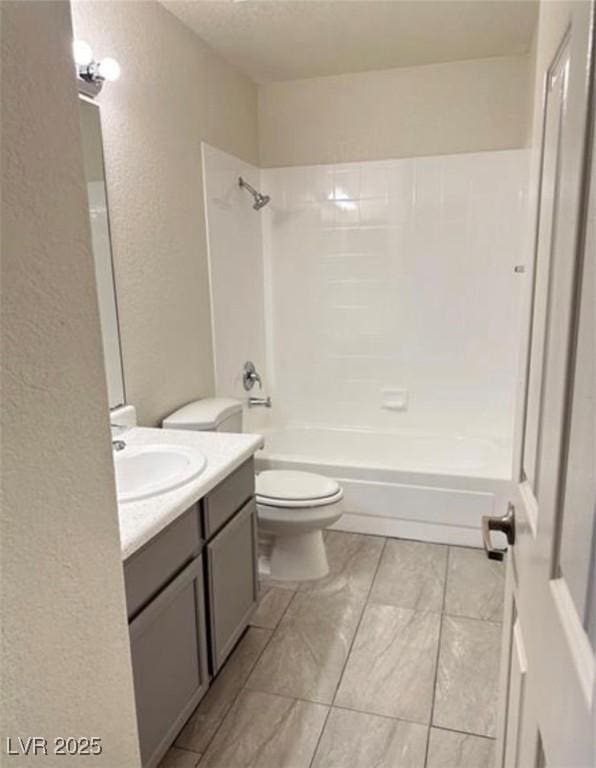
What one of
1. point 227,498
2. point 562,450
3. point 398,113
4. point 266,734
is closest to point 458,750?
point 266,734

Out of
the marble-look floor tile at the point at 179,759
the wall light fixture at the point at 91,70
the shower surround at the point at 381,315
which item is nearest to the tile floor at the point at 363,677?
the marble-look floor tile at the point at 179,759

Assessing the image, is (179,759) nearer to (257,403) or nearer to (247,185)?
(257,403)

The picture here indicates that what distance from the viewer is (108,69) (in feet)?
6.09

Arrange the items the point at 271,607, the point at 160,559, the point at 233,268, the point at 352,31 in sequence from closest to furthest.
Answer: the point at 160,559
the point at 271,607
the point at 352,31
the point at 233,268

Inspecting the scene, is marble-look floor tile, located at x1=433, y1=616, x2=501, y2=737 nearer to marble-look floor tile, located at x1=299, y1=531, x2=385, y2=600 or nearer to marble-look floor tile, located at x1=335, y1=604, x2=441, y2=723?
marble-look floor tile, located at x1=335, y1=604, x2=441, y2=723

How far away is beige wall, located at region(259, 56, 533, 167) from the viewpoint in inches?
116

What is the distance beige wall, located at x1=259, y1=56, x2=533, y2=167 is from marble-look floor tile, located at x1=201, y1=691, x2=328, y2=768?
2.82 metres

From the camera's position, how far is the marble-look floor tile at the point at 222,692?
1645mm

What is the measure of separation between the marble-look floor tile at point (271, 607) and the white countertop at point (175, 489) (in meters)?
0.77

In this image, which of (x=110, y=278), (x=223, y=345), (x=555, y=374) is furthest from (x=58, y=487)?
(x=223, y=345)

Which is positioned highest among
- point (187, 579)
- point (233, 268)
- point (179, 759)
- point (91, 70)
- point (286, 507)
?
point (91, 70)

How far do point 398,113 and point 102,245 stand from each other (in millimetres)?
2028

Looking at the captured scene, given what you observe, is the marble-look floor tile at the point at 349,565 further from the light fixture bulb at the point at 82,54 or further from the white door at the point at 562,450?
the light fixture bulb at the point at 82,54

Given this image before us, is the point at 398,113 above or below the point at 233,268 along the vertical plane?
above
